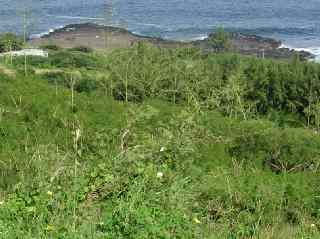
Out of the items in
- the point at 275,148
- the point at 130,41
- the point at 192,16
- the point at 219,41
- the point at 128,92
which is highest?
the point at 275,148

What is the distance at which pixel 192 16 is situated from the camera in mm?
51312

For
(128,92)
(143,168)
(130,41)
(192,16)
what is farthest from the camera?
(192,16)

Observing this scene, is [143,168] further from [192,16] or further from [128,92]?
[192,16]

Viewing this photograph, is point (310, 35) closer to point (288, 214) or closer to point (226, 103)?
point (226, 103)

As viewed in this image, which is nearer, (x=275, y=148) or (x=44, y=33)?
(x=275, y=148)

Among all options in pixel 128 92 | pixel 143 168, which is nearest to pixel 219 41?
pixel 128 92

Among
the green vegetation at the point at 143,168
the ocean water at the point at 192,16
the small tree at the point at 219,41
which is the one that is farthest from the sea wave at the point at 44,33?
the green vegetation at the point at 143,168

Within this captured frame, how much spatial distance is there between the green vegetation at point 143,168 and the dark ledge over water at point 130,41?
19538mm

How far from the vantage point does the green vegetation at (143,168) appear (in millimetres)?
4398

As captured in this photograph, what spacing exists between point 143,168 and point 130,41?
40.5 m

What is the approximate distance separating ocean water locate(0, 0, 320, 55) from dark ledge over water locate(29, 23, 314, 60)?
901mm

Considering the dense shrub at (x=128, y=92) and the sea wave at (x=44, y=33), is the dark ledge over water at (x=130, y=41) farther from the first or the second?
the dense shrub at (x=128, y=92)

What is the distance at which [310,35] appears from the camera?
46969mm

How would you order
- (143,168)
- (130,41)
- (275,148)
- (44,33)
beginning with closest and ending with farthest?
(143,168) < (275,148) < (130,41) < (44,33)
